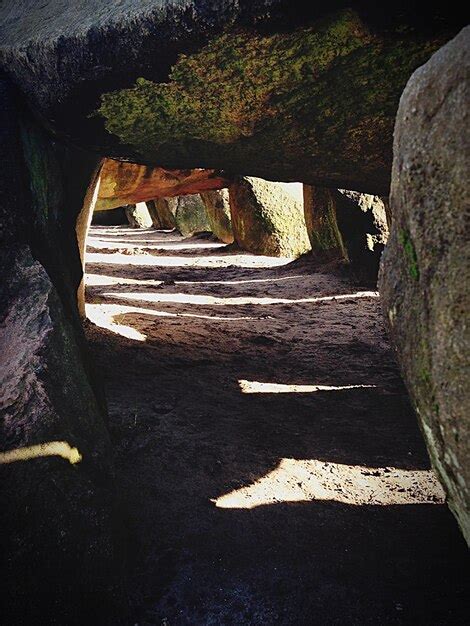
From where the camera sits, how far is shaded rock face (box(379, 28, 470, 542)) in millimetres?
1154

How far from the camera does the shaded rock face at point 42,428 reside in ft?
5.46

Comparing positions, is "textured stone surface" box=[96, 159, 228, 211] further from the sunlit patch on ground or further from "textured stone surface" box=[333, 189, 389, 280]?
the sunlit patch on ground

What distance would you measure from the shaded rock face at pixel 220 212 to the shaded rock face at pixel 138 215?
799 cm

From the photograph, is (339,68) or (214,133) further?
(214,133)

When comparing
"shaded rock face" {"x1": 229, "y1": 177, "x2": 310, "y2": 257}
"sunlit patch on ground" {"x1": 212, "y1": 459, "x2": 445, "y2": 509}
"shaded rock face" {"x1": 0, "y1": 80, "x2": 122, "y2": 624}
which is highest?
"shaded rock face" {"x1": 229, "y1": 177, "x2": 310, "y2": 257}

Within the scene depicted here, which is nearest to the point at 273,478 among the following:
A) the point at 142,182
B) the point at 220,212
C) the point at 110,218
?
the point at 142,182

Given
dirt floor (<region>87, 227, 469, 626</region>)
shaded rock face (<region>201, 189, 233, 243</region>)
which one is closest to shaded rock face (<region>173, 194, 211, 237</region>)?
shaded rock face (<region>201, 189, 233, 243</region>)

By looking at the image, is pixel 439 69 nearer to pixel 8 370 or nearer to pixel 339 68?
pixel 339 68

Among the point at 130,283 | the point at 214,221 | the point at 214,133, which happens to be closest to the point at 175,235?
the point at 214,221

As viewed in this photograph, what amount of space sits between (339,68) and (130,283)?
19.5 feet

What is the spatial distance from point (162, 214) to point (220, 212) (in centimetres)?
595

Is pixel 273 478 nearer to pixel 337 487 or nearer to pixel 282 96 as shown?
pixel 337 487

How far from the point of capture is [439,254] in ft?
4.11

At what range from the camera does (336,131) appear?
104 inches
